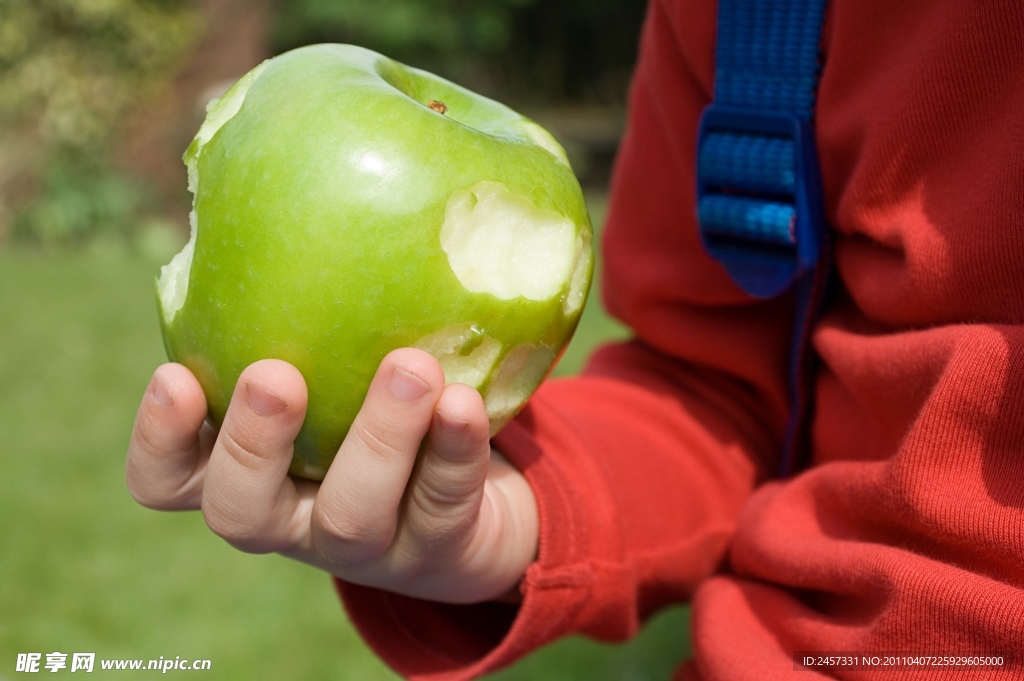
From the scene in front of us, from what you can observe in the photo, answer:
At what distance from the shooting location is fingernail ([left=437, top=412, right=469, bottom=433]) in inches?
25.0

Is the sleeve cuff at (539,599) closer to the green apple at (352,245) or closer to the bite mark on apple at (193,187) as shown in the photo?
the green apple at (352,245)

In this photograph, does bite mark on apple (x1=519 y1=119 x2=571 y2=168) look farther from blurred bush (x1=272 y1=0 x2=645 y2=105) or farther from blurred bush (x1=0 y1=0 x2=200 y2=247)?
blurred bush (x1=272 y1=0 x2=645 y2=105)

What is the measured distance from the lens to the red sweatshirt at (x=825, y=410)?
637mm

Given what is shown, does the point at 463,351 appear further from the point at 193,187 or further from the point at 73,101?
the point at 73,101

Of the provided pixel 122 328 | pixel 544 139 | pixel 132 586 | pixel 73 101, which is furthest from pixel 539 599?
pixel 73 101

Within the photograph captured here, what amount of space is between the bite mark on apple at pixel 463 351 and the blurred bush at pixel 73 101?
4057mm

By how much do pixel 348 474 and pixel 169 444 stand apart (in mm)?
141

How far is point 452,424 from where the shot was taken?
0.64 m

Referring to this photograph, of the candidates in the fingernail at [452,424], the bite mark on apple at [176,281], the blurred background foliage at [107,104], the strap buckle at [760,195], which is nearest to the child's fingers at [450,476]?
the fingernail at [452,424]

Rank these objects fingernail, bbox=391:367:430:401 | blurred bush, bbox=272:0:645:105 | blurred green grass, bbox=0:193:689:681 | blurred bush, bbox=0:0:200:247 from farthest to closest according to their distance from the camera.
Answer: blurred bush, bbox=272:0:645:105, blurred bush, bbox=0:0:200:247, blurred green grass, bbox=0:193:689:681, fingernail, bbox=391:367:430:401

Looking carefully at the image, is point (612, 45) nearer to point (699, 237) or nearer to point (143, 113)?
point (143, 113)

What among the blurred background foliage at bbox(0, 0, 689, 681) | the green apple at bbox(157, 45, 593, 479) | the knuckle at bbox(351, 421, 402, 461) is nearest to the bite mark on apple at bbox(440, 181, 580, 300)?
the green apple at bbox(157, 45, 593, 479)

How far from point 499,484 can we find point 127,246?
13.1 ft

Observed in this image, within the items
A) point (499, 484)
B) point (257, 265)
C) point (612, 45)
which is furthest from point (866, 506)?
point (612, 45)
